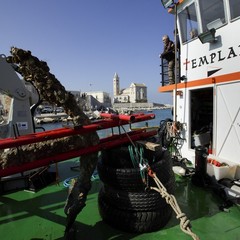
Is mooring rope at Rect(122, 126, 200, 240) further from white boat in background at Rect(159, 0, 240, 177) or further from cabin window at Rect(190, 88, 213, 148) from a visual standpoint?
cabin window at Rect(190, 88, 213, 148)

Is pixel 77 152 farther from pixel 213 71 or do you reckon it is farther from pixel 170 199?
pixel 213 71

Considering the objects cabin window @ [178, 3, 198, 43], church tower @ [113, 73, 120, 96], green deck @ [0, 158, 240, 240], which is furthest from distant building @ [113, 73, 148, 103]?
green deck @ [0, 158, 240, 240]

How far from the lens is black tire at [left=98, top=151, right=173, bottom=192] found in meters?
3.16

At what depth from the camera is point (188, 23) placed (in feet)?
20.5

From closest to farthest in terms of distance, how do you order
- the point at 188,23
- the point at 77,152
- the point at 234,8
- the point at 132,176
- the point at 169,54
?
the point at 77,152
the point at 132,176
the point at 234,8
the point at 188,23
the point at 169,54

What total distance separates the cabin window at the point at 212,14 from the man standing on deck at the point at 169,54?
1.90m

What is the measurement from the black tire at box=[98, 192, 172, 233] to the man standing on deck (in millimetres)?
5092

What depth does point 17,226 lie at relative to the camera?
11.9 feet

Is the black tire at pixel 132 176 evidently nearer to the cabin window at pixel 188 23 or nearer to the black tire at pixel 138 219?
the black tire at pixel 138 219

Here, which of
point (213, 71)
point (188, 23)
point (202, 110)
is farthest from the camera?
point (202, 110)

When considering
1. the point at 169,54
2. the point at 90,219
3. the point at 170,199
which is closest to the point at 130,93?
the point at 169,54

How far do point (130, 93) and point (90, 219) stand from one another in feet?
443

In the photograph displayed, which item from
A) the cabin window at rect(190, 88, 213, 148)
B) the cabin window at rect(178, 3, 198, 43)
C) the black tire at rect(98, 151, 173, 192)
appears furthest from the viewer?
the cabin window at rect(190, 88, 213, 148)

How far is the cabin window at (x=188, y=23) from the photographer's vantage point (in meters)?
6.00
